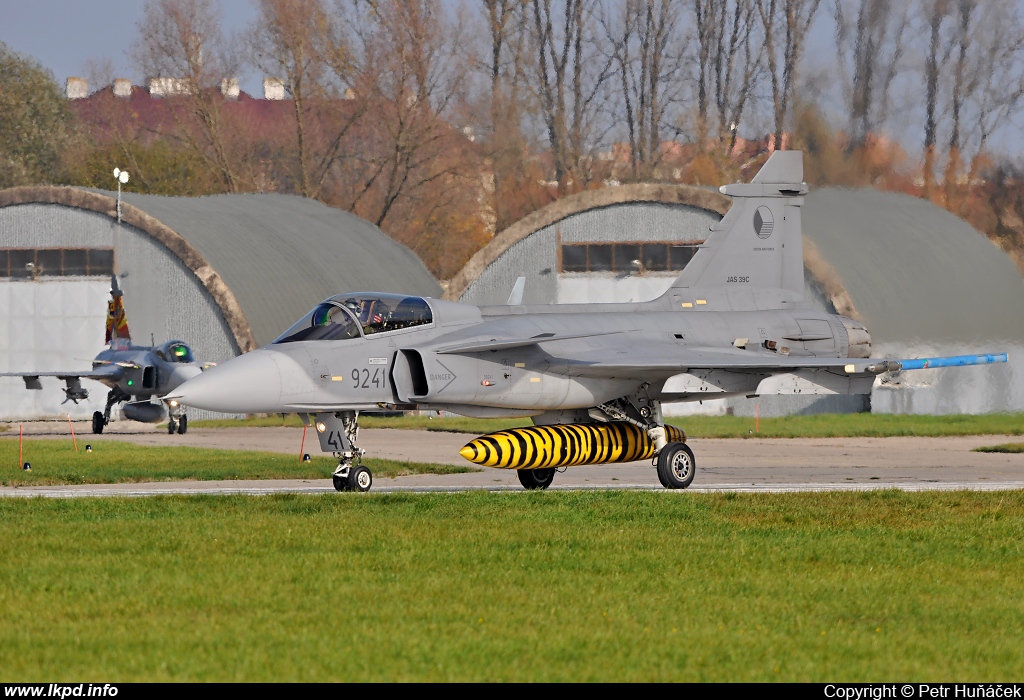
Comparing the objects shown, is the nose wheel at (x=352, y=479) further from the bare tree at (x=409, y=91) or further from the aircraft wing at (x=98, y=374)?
the bare tree at (x=409, y=91)

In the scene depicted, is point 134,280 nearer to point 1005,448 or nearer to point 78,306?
point 78,306

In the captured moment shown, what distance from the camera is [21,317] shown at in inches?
1586

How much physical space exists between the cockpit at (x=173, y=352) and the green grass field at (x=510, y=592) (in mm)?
21031

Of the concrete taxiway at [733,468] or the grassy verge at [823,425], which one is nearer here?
the concrete taxiway at [733,468]

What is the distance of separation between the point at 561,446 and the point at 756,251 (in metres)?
5.56

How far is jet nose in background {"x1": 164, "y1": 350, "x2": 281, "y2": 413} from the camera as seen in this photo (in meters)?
15.5

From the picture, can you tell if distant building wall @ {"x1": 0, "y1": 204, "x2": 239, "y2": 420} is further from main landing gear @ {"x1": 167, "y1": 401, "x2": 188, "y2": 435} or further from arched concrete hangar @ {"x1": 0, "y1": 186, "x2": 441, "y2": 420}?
main landing gear @ {"x1": 167, "y1": 401, "x2": 188, "y2": 435}

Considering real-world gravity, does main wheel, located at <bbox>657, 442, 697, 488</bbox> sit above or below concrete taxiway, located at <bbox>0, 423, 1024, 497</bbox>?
above

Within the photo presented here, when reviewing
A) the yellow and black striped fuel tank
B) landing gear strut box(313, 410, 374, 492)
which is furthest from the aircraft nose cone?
the yellow and black striped fuel tank

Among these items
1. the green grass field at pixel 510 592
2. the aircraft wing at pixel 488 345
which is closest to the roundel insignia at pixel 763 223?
the aircraft wing at pixel 488 345

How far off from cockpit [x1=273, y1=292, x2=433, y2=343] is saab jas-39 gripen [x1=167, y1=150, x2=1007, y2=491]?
0.06ft

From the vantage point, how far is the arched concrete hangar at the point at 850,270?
110ft

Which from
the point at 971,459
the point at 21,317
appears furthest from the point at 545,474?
the point at 21,317
